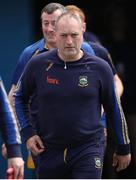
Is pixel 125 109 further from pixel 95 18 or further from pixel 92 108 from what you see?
pixel 92 108

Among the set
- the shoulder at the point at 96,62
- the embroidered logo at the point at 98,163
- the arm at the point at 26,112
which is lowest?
the embroidered logo at the point at 98,163

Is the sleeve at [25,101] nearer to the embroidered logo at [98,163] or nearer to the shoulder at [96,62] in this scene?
the shoulder at [96,62]

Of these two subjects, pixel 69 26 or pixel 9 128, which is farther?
pixel 69 26

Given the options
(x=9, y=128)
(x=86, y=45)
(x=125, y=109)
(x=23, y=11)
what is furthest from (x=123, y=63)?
(x=9, y=128)

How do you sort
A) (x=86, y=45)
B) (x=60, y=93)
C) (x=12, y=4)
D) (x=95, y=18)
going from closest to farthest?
(x=60, y=93)
(x=86, y=45)
(x=12, y=4)
(x=95, y=18)

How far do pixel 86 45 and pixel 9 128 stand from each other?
6.51 feet

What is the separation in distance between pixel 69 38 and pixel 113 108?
0.66 metres

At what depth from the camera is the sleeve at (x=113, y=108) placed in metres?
6.64

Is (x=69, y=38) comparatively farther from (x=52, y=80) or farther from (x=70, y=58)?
(x=52, y=80)

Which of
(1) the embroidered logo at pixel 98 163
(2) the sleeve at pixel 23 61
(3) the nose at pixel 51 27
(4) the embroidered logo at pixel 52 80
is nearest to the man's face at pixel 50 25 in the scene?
(3) the nose at pixel 51 27

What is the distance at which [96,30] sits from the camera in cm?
1108

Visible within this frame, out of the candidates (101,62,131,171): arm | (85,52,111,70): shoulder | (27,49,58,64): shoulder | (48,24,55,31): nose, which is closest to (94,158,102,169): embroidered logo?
(101,62,131,171): arm

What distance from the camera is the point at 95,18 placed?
1112cm

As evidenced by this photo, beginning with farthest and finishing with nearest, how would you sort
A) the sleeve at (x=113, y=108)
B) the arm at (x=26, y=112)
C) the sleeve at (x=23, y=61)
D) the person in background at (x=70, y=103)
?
1. the sleeve at (x=23, y=61)
2. the arm at (x=26, y=112)
3. the sleeve at (x=113, y=108)
4. the person in background at (x=70, y=103)
